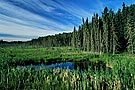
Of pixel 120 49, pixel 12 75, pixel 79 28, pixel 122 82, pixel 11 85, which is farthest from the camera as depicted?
pixel 79 28

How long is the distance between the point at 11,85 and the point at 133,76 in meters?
13.7

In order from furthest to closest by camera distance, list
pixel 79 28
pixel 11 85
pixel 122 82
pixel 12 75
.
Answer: pixel 79 28 → pixel 12 75 → pixel 11 85 → pixel 122 82

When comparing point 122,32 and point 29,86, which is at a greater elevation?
point 122,32

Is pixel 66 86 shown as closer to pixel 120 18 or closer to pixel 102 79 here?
pixel 102 79

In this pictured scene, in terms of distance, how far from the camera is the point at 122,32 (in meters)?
99.6

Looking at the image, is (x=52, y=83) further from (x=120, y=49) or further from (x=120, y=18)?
(x=120, y=18)

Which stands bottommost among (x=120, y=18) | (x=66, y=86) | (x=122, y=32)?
(x=66, y=86)

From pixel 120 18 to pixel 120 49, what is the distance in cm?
2073

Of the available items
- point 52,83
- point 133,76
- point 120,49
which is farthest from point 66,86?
point 120,49

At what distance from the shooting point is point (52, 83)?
24.0 m

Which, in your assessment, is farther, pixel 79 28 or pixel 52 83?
pixel 79 28

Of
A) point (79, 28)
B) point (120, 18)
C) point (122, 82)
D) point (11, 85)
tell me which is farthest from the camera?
point (79, 28)

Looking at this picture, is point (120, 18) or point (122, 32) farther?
point (120, 18)

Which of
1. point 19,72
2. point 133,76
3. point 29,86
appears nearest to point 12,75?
point 19,72
